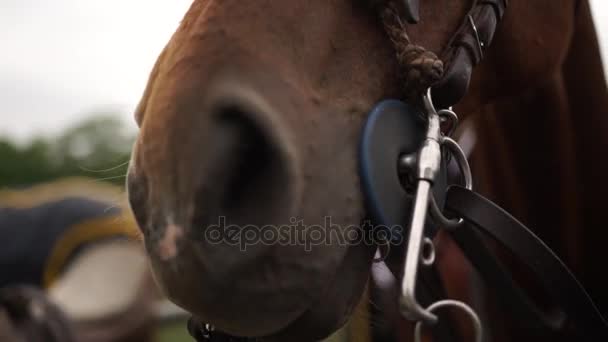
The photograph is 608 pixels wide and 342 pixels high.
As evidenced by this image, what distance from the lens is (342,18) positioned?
3.88 feet

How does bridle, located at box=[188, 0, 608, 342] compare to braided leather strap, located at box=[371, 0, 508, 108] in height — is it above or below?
below

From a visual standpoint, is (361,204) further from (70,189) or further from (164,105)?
(70,189)

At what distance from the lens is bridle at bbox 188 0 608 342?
111 cm

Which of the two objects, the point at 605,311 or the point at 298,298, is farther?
the point at 605,311

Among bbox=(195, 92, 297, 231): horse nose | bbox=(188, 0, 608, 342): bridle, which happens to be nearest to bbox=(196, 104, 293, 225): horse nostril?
bbox=(195, 92, 297, 231): horse nose

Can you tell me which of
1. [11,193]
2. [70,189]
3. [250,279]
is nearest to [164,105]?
→ [250,279]

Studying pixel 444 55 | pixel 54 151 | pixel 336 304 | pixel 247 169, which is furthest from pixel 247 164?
pixel 54 151

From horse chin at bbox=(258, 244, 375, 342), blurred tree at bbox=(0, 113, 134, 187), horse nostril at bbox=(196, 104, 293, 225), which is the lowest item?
blurred tree at bbox=(0, 113, 134, 187)

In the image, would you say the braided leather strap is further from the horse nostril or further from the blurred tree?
the blurred tree

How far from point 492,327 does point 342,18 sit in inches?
41.1

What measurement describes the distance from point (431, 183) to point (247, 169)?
0.31m

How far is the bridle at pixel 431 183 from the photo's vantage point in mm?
1114

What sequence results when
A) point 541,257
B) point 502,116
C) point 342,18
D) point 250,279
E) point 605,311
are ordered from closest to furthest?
point 250,279
point 342,18
point 541,257
point 605,311
point 502,116

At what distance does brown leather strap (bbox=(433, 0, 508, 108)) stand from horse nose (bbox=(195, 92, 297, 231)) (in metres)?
0.37
